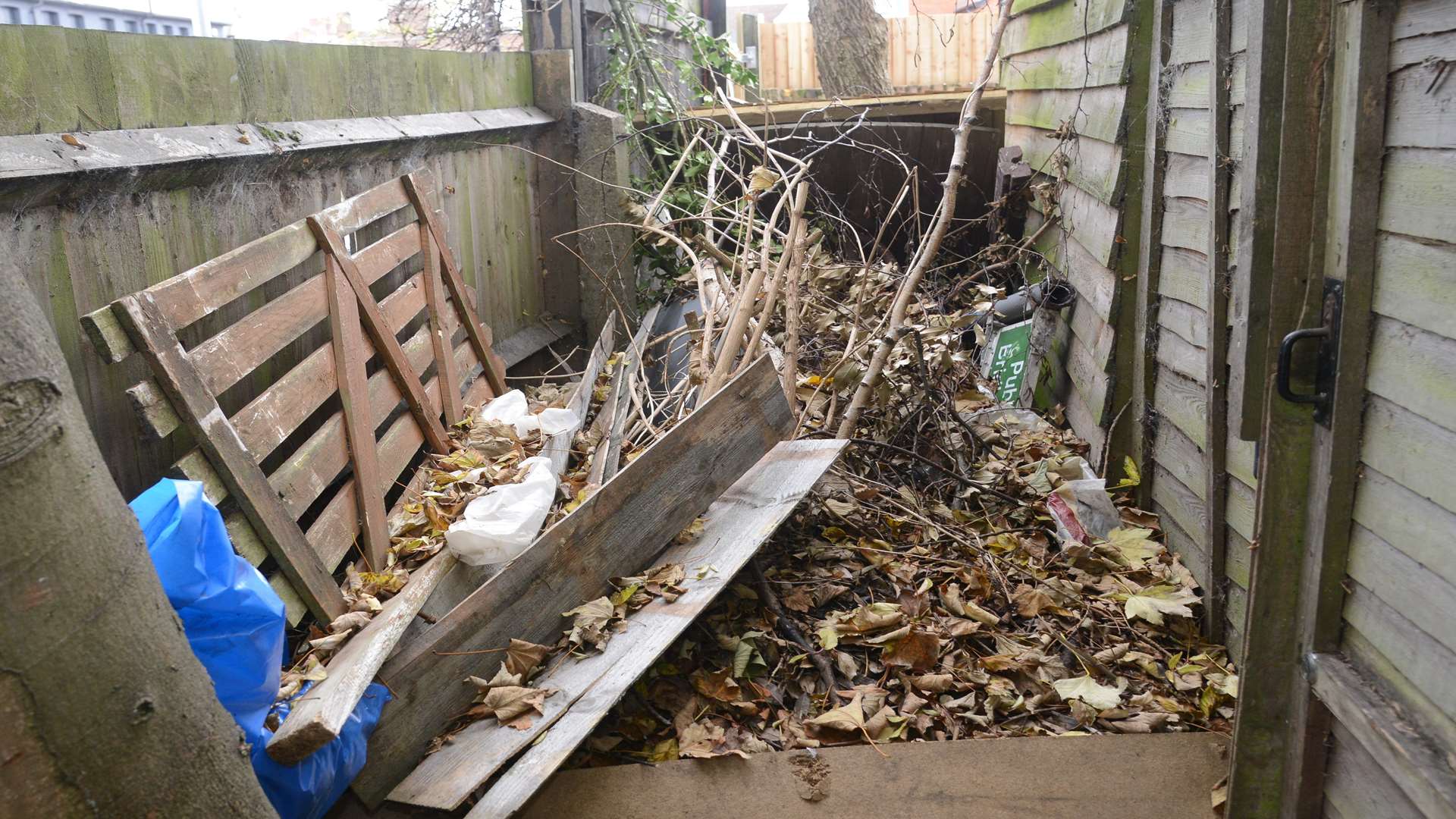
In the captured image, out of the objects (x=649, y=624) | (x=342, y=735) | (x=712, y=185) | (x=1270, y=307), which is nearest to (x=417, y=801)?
(x=342, y=735)

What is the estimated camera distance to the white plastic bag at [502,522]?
3.34 m

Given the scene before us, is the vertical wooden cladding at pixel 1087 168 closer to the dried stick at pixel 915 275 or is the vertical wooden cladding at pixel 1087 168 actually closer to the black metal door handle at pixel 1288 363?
the dried stick at pixel 915 275

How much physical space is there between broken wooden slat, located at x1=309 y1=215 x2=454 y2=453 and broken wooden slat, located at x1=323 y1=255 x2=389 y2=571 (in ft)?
0.23

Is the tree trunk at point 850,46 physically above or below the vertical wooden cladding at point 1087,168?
above

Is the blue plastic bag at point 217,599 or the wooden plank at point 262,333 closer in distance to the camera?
the blue plastic bag at point 217,599

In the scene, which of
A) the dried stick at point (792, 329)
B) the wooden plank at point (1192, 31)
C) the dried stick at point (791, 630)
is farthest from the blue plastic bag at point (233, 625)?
the wooden plank at point (1192, 31)

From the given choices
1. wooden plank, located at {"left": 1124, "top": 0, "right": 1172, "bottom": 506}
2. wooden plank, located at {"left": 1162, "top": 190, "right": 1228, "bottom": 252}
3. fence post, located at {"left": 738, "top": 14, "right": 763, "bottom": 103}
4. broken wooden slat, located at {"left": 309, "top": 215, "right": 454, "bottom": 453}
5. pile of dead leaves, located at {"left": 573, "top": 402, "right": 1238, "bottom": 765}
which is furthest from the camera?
fence post, located at {"left": 738, "top": 14, "right": 763, "bottom": 103}

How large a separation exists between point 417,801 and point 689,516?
1361 millimetres

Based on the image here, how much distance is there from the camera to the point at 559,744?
2.67 m

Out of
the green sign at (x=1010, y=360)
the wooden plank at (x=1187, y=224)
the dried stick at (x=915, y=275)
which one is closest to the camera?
the wooden plank at (x=1187, y=224)

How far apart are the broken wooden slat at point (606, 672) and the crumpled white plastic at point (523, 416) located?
114 cm

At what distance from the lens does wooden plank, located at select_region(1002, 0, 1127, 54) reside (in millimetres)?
4426

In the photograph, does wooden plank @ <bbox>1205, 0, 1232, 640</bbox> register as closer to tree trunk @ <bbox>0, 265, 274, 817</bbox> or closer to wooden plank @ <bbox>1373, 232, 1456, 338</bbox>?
wooden plank @ <bbox>1373, 232, 1456, 338</bbox>

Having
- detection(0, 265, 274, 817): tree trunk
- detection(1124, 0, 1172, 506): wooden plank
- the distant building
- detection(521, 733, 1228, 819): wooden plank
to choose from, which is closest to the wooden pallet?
detection(521, 733, 1228, 819): wooden plank
